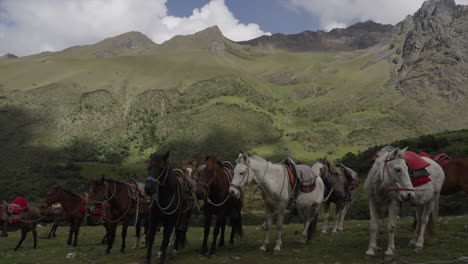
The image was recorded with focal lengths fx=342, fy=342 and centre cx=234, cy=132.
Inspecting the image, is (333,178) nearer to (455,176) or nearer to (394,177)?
(455,176)

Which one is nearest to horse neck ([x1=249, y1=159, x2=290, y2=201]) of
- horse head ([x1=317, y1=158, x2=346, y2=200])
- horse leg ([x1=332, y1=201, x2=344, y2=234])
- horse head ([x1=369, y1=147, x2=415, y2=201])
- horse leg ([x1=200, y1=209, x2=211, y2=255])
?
horse leg ([x1=200, y1=209, x2=211, y2=255])

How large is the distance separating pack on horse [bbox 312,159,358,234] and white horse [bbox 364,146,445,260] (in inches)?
149

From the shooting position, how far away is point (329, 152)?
11419 centimetres

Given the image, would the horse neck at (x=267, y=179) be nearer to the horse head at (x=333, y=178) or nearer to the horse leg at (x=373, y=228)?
the horse leg at (x=373, y=228)

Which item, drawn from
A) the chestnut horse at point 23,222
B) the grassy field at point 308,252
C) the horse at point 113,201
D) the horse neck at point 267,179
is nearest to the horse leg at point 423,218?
the grassy field at point 308,252

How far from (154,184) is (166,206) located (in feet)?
3.52

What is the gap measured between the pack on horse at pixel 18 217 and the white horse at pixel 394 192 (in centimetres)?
1483

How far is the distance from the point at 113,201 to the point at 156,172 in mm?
4590

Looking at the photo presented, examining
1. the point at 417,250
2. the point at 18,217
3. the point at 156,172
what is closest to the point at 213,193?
the point at 156,172

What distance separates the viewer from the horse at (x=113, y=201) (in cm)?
1283

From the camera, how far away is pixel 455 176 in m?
11.5

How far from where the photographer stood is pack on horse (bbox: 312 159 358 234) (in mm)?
14234

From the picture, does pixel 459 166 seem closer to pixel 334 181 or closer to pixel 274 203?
pixel 334 181

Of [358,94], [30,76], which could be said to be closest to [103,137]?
[30,76]
